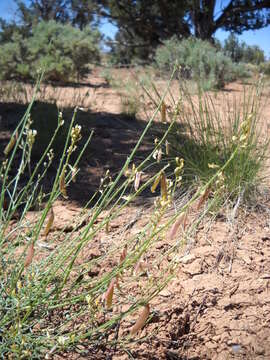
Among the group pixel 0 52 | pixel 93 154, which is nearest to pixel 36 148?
pixel 93 154

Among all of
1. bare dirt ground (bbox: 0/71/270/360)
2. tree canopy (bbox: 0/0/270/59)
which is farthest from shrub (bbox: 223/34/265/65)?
bare dirt ground (bbox: 0/71/270/360)

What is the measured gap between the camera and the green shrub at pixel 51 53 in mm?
8703

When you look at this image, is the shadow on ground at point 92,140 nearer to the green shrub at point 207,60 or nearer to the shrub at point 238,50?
the green shrub at point 207,60

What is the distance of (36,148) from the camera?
385 centimetres

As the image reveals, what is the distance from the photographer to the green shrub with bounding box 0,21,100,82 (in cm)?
870

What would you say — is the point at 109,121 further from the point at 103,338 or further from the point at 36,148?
the point at 103,338

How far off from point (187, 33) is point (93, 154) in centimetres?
935

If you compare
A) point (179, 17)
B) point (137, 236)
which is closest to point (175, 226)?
point (137, 236)

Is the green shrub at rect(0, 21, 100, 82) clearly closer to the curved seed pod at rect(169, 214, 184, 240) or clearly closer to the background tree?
the background tree

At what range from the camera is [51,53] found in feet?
28.2

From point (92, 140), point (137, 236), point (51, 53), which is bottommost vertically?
point (137, 236)

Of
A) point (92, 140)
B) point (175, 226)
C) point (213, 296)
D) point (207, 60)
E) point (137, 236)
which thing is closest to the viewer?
point (175, 226)

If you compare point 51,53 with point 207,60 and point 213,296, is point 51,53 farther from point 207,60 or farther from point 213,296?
point 213,296

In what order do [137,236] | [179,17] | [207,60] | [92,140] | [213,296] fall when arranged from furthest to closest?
[179,17] < [207,60] < [92,140] < [213,296] < [137,236]
